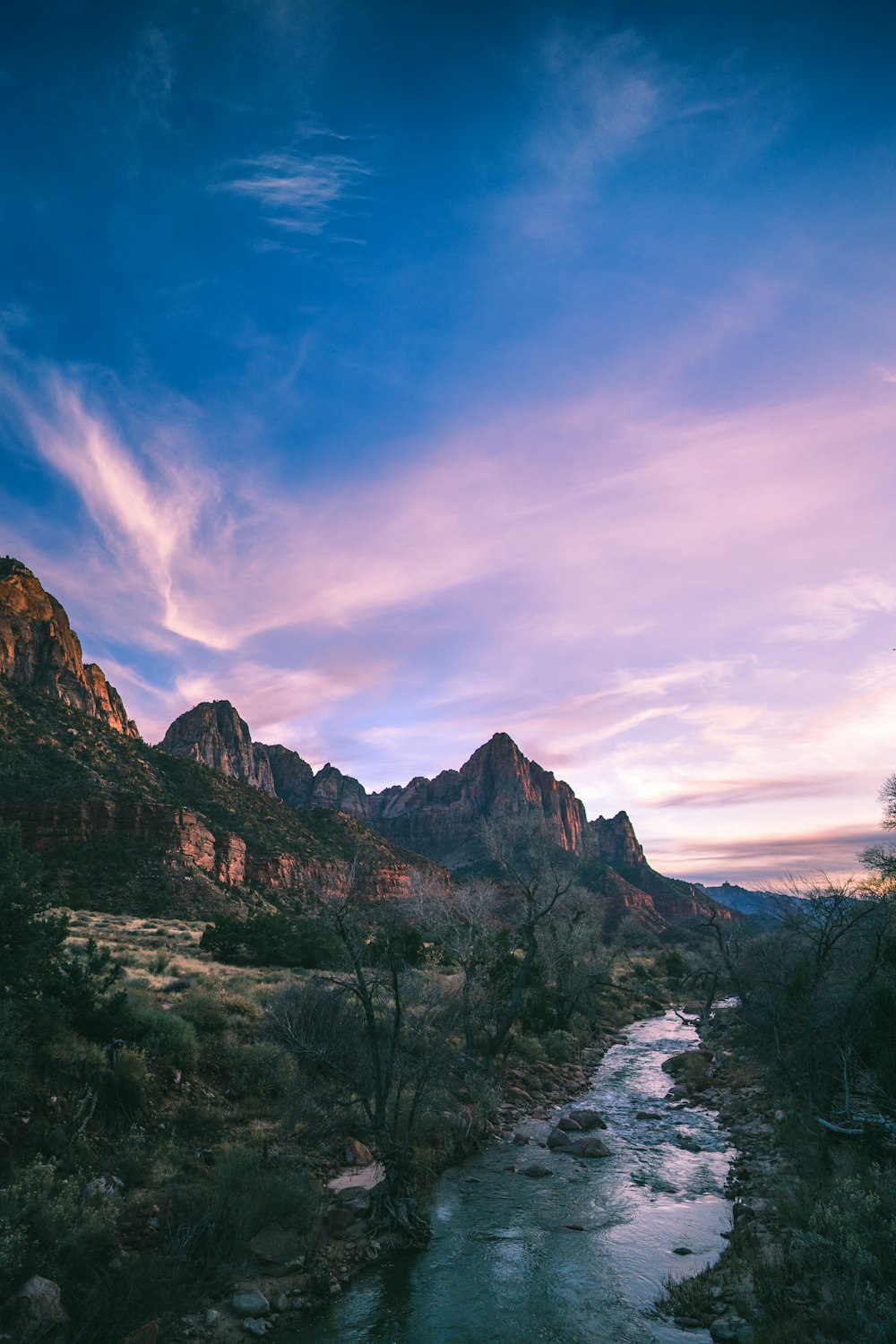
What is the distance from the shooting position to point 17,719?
49.2 m

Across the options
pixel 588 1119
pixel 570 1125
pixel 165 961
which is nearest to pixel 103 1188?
pixel 570 1125

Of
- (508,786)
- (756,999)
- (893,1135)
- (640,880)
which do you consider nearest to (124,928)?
(756,999)

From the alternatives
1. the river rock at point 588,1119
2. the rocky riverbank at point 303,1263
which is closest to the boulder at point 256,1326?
the rocky riverbank at point 303,1263

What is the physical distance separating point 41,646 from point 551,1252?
283 feet

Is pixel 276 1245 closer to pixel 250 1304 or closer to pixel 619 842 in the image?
pixel 250 1304

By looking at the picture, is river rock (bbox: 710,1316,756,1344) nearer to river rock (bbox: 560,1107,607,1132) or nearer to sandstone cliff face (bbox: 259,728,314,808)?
river rock (bbox: 560,1107,607,1132)

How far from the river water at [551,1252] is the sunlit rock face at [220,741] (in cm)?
11301

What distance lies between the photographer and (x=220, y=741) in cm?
12825

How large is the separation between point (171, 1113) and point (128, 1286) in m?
4.52

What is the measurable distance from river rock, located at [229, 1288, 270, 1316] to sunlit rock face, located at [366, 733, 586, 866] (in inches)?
5153

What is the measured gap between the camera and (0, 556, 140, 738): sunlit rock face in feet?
241

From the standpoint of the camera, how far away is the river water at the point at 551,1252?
8.29m

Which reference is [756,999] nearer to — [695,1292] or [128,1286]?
[695,1292]

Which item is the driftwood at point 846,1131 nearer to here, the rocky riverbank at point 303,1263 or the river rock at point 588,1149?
the river rock at point 588,1149
